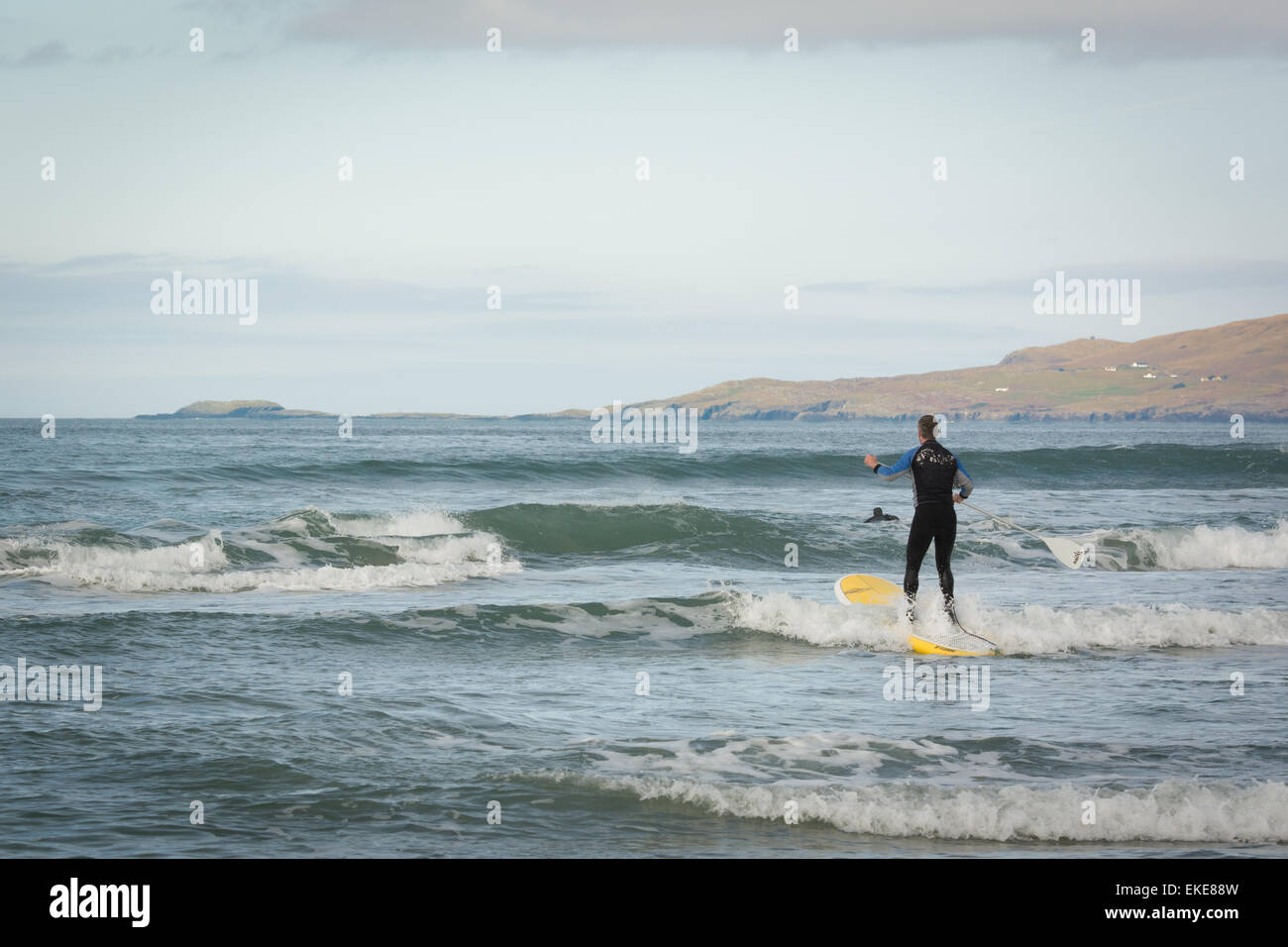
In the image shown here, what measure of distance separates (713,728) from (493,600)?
260 inches

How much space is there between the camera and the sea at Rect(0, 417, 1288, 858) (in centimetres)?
596

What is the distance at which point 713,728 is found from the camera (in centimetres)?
793

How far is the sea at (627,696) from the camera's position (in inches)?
235

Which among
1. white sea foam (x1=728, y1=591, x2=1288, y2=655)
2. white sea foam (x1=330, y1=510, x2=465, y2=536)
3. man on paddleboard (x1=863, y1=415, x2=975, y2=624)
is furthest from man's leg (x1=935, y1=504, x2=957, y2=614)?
white sea foam (x1=330, y1=510, x2=465, y2=536)

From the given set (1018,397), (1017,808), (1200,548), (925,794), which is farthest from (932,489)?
(1018,397)

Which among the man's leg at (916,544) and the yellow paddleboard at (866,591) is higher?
the man's leg at (916,544)

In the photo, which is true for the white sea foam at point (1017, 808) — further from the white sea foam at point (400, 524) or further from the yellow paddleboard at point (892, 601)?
the white sea foam at point (400, 524)

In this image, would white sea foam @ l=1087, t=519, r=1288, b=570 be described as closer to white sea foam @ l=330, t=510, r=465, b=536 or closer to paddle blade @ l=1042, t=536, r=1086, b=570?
paddle blade @ l=1042, t=536, r=1086, b=570

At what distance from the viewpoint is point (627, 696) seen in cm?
904

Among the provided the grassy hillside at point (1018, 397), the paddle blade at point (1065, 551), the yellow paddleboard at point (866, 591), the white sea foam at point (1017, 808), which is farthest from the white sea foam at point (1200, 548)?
the grassy hillside at point (1018, 397)

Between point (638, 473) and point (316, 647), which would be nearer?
point (316, 647)

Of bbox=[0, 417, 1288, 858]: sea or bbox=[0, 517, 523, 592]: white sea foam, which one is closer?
bbox=[0, 417, 1288, 858]: sea
